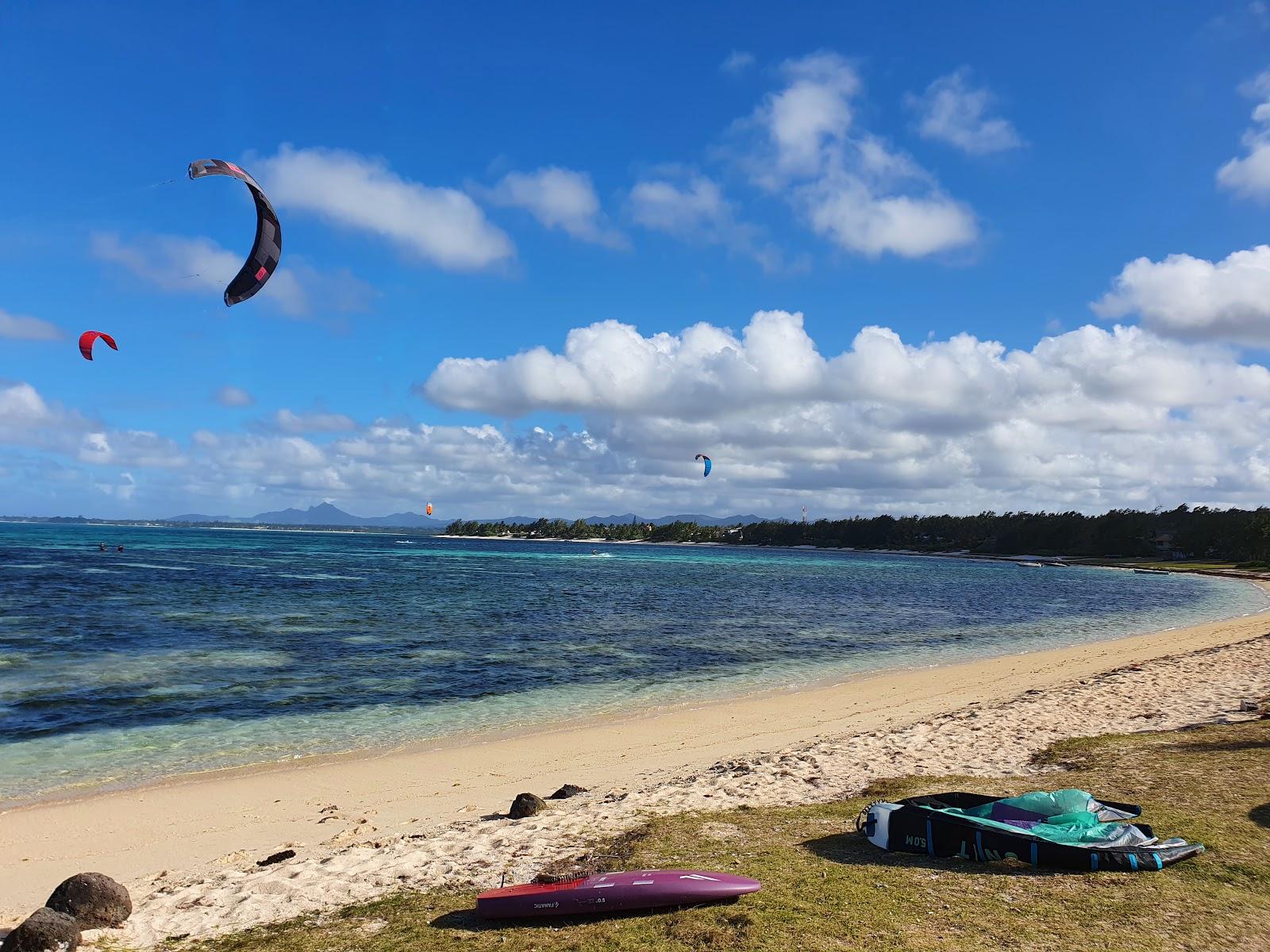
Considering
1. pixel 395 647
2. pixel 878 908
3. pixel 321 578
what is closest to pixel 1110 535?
pixel 321 578

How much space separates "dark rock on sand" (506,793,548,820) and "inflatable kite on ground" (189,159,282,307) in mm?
11364

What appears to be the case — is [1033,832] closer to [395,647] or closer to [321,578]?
[395,647]

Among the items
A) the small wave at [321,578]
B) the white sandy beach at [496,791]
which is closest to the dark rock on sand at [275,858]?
the white sandy beach at [496,791]

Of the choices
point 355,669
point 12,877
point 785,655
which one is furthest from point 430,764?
point 785,655

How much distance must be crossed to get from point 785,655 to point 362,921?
20242 millimetres

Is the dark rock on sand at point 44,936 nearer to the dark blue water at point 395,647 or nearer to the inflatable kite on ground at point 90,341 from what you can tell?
the dark blue water at point 395,647

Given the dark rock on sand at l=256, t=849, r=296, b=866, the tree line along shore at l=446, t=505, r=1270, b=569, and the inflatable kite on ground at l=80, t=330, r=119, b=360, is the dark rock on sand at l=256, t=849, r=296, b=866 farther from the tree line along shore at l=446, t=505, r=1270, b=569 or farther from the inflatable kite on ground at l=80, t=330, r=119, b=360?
the tree line along shore at l=446, t=505, r=1270, b=569

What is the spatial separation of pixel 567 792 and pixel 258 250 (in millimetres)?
12826

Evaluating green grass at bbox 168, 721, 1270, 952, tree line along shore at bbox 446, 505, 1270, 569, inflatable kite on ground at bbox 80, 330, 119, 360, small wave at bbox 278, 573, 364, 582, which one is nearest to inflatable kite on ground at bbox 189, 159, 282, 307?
inflatable kite on ground at bbox 80, 330, 119, 360

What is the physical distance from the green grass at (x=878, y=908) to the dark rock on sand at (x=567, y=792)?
8.64 ft

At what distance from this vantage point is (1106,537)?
142000mm

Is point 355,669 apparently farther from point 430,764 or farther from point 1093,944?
point 1093,944

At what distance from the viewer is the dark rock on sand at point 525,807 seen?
9469 millimetres

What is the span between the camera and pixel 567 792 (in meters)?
10.6
